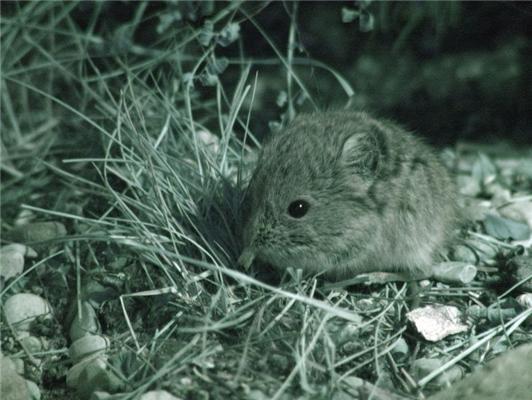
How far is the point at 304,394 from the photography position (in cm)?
326

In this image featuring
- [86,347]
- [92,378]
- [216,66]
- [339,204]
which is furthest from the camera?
[216,66]

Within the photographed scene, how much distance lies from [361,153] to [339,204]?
12.8 inches

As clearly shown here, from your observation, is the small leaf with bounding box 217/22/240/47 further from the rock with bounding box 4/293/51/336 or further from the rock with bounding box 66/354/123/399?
the rock with bounding box 66/354/123/399

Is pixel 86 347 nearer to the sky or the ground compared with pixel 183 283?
nearer to the ground

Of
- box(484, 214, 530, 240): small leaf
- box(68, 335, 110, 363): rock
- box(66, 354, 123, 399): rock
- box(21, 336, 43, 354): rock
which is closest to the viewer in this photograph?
box(66, 354, 123, 399): rock

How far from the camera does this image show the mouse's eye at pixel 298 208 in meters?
4.06

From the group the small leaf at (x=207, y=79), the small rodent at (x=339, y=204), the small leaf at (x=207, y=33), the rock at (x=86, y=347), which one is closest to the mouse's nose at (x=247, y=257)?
the small rodent at (x=339, y=204)

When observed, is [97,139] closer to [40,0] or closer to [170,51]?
[170,51]

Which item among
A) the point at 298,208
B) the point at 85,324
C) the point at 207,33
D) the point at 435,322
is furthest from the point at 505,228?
the point at 85,324

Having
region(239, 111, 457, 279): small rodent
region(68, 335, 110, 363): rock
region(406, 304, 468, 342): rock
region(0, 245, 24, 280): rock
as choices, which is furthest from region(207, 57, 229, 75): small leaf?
region(406, 304, 468, 342): rock

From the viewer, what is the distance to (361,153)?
13.6 ft

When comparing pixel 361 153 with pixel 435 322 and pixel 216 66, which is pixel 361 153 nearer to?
pixel 435 322

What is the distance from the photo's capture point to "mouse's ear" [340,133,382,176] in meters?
4.12

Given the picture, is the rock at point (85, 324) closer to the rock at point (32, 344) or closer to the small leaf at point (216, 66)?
the rock at point (32, 344)
